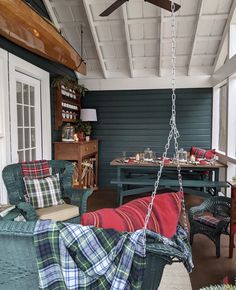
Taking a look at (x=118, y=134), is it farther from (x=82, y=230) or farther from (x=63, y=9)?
(x=82, y=230)

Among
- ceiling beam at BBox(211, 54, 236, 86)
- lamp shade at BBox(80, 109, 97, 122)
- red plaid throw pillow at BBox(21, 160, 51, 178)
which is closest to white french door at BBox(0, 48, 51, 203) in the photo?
red plaid throw pillow at BBox(21, 160, 51, 178)

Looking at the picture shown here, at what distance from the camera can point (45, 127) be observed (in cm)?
435

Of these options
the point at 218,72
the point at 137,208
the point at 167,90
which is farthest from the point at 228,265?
the point at 167,90

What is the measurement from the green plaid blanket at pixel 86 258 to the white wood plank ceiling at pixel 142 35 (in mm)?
3758

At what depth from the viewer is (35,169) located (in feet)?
9.95

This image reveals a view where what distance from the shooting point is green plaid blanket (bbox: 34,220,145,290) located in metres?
0.95

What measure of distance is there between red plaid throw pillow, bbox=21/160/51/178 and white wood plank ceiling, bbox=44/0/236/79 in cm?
247

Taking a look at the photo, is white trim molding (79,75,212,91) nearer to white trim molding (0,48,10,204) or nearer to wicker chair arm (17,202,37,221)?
white trim molding (0,48,10,204)

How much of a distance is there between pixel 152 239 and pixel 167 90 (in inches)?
198

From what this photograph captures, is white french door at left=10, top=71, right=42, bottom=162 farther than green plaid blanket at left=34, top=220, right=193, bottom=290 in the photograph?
Yes

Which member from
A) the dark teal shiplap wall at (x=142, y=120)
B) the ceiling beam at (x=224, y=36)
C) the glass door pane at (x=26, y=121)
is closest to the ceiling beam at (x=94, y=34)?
the dark teal shiplap wall at (x=142, y=120)

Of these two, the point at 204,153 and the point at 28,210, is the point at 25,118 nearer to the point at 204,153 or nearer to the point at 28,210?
the point at 28,210

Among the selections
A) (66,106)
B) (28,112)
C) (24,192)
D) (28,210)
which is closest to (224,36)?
(66,106)

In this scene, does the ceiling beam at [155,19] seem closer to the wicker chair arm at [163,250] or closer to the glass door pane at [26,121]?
the glass door pane at [26,121]
